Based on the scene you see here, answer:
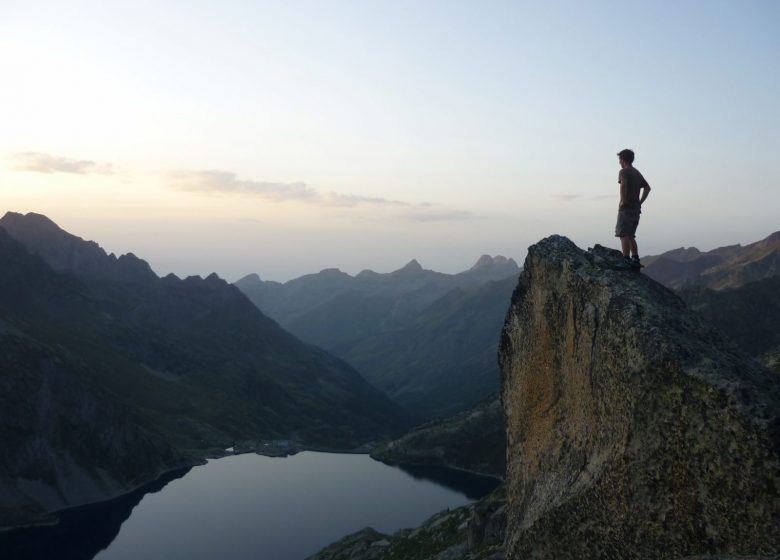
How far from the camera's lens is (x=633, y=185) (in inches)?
891

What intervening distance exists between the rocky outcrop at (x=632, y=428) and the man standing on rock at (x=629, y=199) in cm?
123

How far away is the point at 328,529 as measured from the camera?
143500 millimetres

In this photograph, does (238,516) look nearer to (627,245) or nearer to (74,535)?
(74,535)

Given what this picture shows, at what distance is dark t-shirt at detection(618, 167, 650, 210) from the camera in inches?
891

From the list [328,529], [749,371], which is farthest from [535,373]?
[328,529]

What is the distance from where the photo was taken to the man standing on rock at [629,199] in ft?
74.2

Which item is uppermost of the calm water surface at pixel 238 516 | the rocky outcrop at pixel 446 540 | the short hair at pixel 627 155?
the short hair at pixel 627 155

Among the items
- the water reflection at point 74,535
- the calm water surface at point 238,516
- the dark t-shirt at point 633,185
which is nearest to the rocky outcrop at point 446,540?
the dark t-shirt at point 633,185

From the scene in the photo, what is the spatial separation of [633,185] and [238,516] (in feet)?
497

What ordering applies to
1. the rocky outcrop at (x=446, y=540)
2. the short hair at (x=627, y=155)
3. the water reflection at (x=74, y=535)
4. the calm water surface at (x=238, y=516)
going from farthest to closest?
the calm water surface at (x=238, y=516) → the water reflection at (x=74, y=535) → the rocky outcrop at (x=446, y=540) → the short hair at (x=627, y=155)

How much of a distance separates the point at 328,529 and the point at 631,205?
136107 millimetres

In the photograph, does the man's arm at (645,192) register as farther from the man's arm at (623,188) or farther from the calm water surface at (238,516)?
the calm water surface at (238,516)

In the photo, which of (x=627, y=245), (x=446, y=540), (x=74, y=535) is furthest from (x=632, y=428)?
(x=74, y=535)

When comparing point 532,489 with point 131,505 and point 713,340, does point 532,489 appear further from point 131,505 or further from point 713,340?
point 131,505
